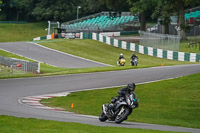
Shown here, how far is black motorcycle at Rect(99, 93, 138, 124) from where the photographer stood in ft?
59.1

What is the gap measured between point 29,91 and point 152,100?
6.93 m

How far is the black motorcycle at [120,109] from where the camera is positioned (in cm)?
1800

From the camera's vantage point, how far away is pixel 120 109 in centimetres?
1836

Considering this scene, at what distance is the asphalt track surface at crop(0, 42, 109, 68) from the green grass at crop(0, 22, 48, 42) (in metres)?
28.8

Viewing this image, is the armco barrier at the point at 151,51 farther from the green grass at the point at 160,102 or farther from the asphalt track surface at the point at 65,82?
the green grass at the point at 160,102

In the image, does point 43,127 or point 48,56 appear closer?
point 43,127

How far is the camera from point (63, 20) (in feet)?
348

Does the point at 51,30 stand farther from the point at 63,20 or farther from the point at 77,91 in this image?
the point at 77,91

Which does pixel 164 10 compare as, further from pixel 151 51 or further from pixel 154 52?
pixel 154 52

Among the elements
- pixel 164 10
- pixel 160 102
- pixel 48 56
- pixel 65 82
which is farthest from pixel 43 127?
pixel 164 10

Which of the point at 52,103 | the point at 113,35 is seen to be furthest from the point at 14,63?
the point at 113,35

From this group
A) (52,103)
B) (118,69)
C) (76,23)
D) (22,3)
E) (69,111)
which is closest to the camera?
(69,111)

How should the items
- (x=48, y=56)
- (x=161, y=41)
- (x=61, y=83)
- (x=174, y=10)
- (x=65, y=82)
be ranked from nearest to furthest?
(x=61, y=83)
(x=65, y=82)
(x=48, y=56)
(x=161, y=41)
(x=174, y=10)

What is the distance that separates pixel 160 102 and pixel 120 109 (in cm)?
720
